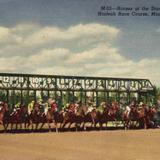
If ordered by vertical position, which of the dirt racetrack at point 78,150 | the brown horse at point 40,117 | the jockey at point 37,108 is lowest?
the dirt racetrack at point 78,150

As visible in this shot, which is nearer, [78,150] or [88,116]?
[78,150]

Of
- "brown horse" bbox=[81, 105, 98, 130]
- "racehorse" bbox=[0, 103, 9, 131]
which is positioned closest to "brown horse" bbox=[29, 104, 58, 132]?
"racehorse" bbox=[0, 103, 9, 131]

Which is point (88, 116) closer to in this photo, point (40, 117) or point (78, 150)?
point (40, 117)

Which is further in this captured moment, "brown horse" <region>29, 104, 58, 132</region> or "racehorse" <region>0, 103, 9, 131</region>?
"brown horse" <region>29, 104, 58, 132</region>

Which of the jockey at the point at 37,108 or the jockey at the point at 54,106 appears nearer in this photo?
the jockey at the point at 37,108

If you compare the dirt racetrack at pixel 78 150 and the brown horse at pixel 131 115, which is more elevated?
the brown horse at pixel 131 115

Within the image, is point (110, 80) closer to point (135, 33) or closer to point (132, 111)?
point (132, 111)

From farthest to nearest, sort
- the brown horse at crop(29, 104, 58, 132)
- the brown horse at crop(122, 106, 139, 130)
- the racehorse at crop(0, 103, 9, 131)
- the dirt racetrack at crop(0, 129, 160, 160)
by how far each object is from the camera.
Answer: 1. the brown horse at crop(122, 106, 139, 130)
2. the brown horse at crop(29, 104, 58, 132)
3. the racehorse at crop(0, 103, 9, 131)
4. the dirt racetrack at crop(0, 129, 160, 160)

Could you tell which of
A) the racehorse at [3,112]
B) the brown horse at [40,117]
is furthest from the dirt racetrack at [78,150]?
the brown horse at [40,117]

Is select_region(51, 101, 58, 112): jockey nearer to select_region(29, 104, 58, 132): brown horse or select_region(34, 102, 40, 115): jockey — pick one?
select_region(29, 104, 58, 132): brown horse

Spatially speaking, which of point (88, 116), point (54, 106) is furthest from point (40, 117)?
point (88, 116)

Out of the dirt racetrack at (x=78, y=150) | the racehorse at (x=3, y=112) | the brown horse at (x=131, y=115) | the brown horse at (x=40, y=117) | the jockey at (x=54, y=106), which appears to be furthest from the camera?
the brown horse at (x=131, y=115)

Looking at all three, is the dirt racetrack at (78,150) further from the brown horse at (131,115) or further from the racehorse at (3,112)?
the brown horse at (131,115)

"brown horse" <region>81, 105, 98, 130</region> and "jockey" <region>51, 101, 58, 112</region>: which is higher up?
"jockey" <region>51, 101, 58, 112</region>
